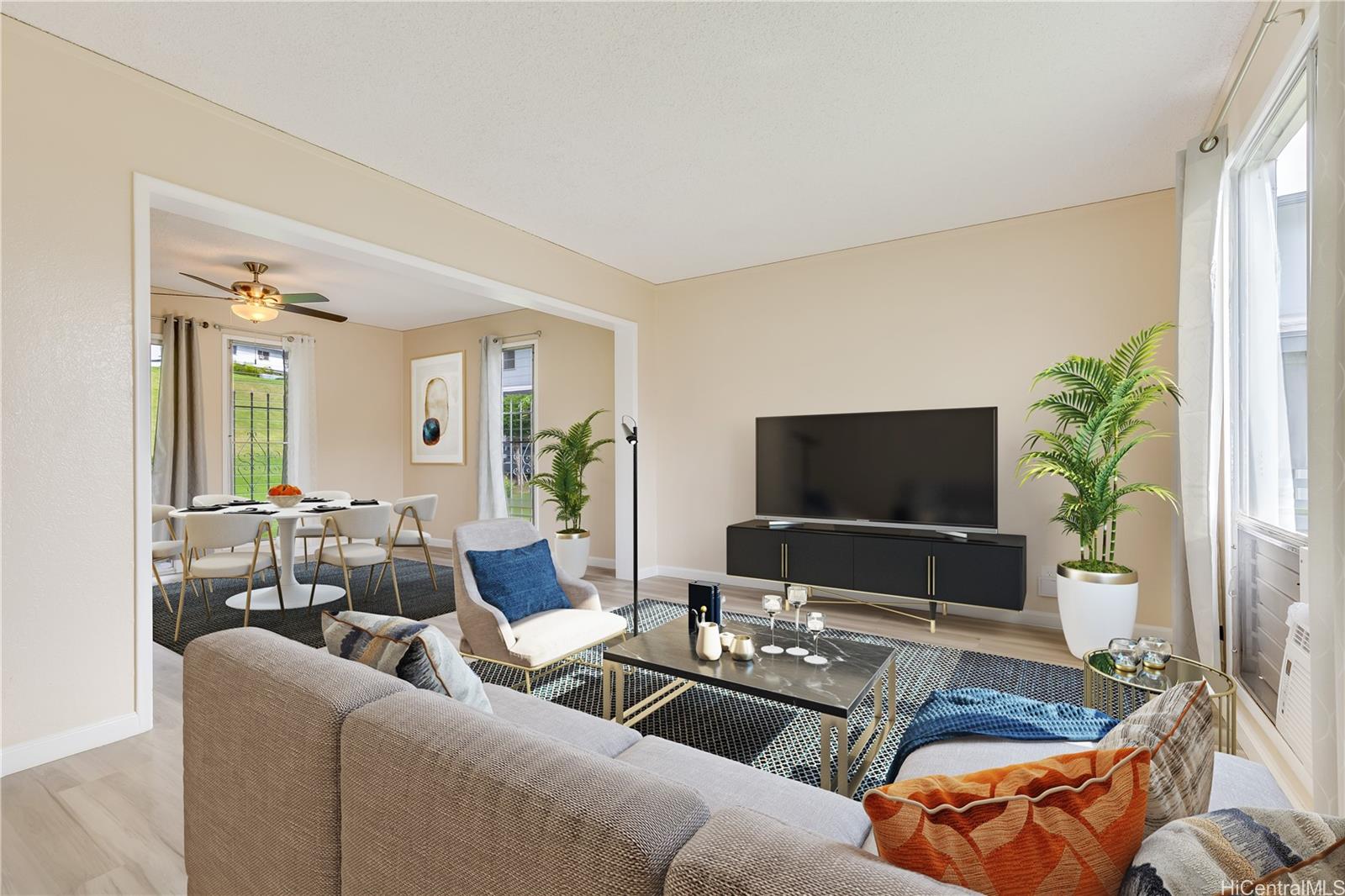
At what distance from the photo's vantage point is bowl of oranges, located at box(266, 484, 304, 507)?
14.4 feet

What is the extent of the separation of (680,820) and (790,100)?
9.45 feet

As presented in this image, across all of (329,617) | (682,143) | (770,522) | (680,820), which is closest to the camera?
(680,820)

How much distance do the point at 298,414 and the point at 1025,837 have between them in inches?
291

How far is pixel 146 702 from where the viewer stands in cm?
258

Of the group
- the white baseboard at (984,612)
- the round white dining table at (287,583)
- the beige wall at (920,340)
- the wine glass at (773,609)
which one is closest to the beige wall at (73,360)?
the round white dining table at (287,583)

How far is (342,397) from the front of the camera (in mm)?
7012

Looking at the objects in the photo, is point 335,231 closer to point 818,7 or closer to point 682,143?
point 682,143

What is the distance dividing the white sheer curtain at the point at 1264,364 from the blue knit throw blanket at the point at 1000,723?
4.39ft

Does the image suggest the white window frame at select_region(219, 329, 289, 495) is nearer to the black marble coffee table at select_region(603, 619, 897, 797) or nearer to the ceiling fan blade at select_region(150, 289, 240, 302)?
the ceiling fan blade at select_region(150, 289, 240, 302)

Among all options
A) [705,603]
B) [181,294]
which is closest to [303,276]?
[181,294]

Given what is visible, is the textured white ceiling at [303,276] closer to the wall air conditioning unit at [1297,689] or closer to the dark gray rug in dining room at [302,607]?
the dark gray rug in dining room at [302,607]

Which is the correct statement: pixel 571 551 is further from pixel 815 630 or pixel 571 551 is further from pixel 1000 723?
pixel 1000 723

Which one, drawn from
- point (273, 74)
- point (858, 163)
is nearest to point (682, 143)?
point (858, 163)

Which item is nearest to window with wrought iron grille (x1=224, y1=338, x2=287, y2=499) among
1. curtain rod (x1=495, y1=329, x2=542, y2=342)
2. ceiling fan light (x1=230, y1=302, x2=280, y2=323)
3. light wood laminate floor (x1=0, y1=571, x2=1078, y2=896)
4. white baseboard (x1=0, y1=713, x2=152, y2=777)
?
ceiling fan light (x1=230, y1=302, x2=280, y2=323)
